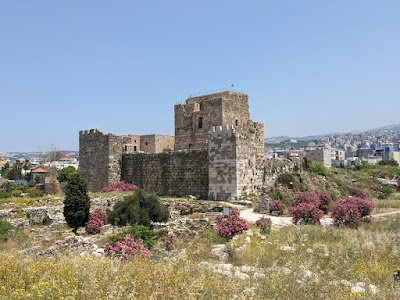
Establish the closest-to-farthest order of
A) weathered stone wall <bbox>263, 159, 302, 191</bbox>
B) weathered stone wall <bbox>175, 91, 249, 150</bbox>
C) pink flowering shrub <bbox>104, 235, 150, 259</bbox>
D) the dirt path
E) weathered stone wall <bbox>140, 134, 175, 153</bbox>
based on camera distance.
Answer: pink flowering shrub <bbox>104, 235, 150, 259</bbox> < the dirt path < weathered stone wall <bbox>263, 159, 302, 191</bbox> < weathered stone wall <bbox>175, 91, 249, 150</bbox> < weathered stone wall <bbox>140, 134, 175, 153</bbox>

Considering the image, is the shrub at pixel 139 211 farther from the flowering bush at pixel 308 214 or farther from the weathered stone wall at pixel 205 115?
the weathered stone wall at pixel 205 115

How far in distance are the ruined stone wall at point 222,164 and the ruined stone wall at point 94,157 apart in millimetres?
10118

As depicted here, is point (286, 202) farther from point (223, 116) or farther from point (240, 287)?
point (240, 287)

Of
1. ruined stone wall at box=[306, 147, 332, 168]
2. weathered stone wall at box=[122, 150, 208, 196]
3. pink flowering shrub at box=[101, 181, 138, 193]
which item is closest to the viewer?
weathered stone wall at box=[122, 150, 208, 196]

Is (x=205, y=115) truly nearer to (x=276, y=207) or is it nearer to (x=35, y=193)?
(x=276, y=207)

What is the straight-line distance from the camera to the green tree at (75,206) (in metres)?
17.6

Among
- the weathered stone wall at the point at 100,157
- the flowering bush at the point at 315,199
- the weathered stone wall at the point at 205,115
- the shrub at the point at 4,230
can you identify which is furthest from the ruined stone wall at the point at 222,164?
the shrub at the point at 4,230

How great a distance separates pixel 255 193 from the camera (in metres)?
25.1

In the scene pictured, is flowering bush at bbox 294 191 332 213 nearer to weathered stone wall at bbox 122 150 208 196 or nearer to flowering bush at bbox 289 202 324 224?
flowering bush at bbox 289 202 324 224

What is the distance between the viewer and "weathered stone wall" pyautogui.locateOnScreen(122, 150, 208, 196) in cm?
2589

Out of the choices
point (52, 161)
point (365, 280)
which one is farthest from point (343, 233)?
point (52, 161)

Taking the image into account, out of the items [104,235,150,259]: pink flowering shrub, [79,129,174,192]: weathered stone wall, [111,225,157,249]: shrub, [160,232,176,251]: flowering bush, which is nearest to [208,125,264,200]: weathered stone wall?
[79,129,174,192]: weathered stone wall

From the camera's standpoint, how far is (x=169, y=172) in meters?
27.7

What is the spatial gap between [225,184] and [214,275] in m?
16.4
